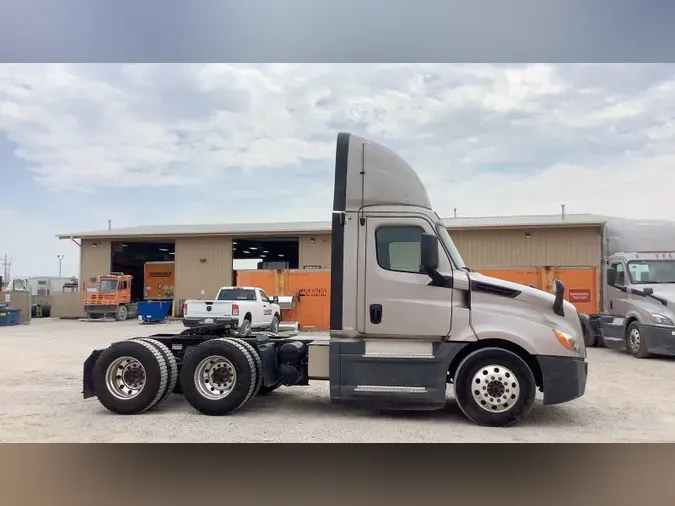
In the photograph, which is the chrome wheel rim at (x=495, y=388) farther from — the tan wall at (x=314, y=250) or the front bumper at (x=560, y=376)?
the tan wall at (x=314, y=250)

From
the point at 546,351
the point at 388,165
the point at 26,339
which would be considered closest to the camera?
the point at 546,351

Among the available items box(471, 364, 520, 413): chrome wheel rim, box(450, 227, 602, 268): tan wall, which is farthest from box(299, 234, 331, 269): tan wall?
box(471, 364, 520, 413): chrome wheel rim

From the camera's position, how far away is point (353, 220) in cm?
725

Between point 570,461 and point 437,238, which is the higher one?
point 437,238

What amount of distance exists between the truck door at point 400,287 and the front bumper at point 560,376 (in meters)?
1.30

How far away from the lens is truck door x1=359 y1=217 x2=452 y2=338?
23.0 feet

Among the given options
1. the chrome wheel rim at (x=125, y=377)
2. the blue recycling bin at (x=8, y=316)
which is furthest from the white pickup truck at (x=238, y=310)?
the blue recycling bin at (x=8, y=316)

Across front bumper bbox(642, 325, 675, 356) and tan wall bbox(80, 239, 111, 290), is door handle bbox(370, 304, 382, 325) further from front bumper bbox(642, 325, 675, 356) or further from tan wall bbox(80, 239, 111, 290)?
tan wall bbox(80, 239, 111, 290)

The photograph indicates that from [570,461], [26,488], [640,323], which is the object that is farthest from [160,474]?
[640,323]

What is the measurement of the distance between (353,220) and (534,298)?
2531 mm

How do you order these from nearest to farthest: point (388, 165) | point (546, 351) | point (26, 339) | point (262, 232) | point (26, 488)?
point (26, 488) → point (546, 351) → point (388, 165) → point (26, 339) → point (262, 232)

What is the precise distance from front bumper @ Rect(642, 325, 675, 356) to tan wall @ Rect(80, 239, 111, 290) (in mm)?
30268

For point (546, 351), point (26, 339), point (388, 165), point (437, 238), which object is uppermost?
point (388, 165)

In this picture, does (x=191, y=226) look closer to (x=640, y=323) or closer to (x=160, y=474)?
(x=640, y=323)
